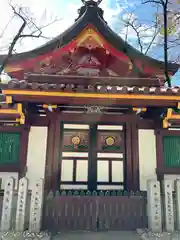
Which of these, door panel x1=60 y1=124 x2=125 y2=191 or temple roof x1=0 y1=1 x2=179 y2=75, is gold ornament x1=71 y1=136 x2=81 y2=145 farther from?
temple roof x1=0 y1=1 x2=179 y2=75

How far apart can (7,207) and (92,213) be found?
2.10 meters

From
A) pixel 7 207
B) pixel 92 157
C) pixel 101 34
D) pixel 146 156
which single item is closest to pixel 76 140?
pixel 92 157

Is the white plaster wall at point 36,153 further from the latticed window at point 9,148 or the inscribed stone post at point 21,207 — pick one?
the inscribed stone post at point 21,207

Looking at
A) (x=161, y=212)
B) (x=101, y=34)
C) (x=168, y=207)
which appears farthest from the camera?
(x=101, y=34)

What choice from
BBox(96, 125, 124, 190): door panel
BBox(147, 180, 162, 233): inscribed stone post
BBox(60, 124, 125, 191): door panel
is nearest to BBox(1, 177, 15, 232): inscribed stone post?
BBox(60, 124, 125, 191): door panel

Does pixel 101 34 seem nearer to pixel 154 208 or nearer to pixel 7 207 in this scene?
pixel 154 208

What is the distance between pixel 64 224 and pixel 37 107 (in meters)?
3.48

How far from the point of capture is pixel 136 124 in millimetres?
7617

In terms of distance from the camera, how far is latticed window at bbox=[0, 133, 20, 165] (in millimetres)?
7306

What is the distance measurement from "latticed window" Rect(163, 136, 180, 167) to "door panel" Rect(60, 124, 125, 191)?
1.36 m

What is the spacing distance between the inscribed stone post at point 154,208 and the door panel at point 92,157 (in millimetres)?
1550

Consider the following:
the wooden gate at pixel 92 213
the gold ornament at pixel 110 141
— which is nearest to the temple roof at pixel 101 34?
the gold ornament at pixel 110 141

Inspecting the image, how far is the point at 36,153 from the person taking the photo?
24.2 ft

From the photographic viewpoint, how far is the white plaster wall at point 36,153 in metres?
7.27
